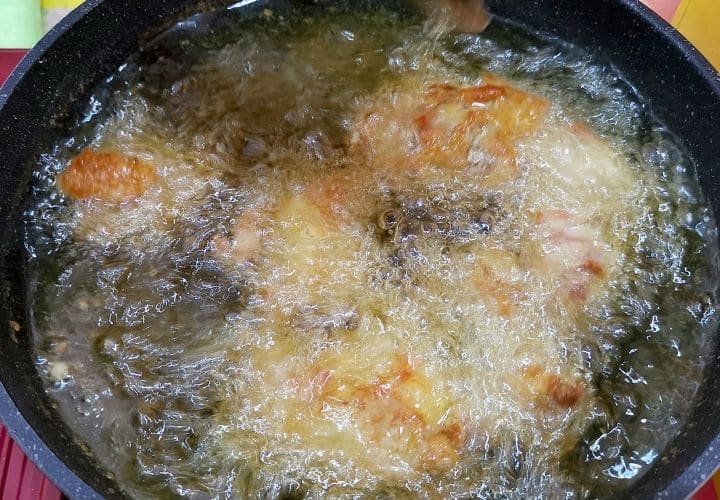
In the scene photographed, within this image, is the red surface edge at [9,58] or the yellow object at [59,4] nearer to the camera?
the red surface edge at [9,58]

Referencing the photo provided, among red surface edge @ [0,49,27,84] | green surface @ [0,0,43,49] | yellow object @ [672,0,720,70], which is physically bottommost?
red surface edge @ [0,49,27,84]

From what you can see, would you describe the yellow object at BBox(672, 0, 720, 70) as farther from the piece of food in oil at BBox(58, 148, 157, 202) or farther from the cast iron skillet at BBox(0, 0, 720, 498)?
the piece of food in oil at BBox(58, 148, 157, 202)

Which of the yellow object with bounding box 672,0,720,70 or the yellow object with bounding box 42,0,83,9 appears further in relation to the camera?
the yellow object with bounding box 42,0,83,9

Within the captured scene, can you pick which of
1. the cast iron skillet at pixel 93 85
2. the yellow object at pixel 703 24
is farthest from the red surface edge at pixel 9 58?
the yellow object at pixel 703 24

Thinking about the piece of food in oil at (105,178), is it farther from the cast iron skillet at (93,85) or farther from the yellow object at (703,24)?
the yellow object at (703,24)

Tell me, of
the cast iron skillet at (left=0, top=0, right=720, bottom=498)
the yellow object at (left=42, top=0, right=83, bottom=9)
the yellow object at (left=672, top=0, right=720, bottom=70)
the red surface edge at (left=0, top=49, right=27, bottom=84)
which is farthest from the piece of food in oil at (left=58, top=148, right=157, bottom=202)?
the yellow object at (left=672, top=0, right=720, bottom=70)


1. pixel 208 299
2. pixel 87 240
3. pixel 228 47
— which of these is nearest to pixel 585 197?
pixel 208 299

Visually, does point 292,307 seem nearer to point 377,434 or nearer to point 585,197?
point 377,434

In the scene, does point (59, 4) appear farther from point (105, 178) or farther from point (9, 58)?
point (105, 178)
